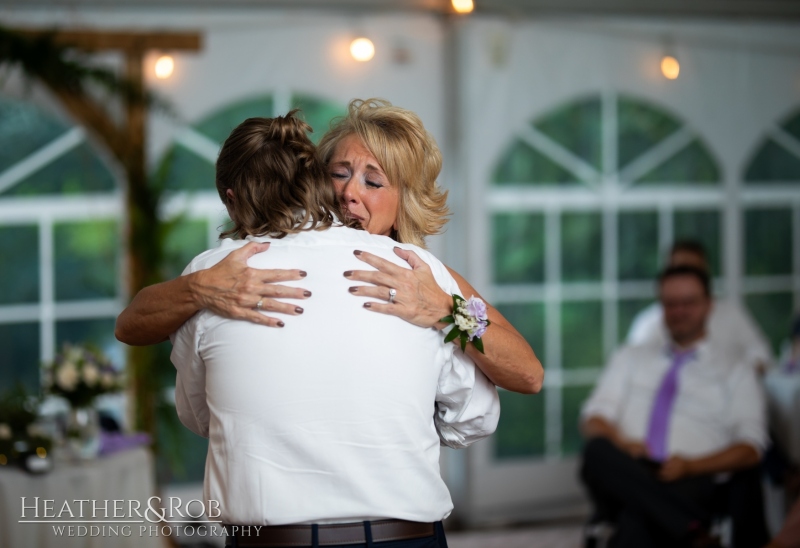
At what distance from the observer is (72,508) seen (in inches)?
127

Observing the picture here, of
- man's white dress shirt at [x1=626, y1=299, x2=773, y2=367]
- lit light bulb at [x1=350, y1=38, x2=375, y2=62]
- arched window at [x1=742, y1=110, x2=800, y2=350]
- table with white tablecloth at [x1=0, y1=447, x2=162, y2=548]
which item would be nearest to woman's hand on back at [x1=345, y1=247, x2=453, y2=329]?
table with white tablecloth at [x1=0, y1=447, x2=162, y2=548]

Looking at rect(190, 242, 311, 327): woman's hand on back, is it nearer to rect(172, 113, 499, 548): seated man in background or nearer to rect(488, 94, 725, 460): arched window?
rect(172, 113, 499, 548): seated man in background

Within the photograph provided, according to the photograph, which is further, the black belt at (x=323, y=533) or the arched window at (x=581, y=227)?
the arched window at (x=581, y=227)

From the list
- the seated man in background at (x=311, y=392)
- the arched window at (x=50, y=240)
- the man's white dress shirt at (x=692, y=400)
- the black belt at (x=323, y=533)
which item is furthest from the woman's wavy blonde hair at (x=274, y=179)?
the arched window at (x=50, y=240)

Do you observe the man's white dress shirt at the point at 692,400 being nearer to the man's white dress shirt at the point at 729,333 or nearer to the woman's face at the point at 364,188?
the man's white dress shirt at the point at 729,333

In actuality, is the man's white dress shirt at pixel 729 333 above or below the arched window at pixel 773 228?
below

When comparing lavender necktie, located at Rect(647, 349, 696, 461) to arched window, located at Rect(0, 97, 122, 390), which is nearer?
lavender necktie, located at Rect(647, 349, 696, 461)

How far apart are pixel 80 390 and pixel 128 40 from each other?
216 centimetres

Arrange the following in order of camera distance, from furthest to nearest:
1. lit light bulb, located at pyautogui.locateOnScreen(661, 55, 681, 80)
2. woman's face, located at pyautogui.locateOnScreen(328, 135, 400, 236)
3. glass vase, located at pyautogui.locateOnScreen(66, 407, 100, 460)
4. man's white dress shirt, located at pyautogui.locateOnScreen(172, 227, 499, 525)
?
lit light bulb, located at pyautogui.locateOnScreen(661, 55, 681, 80), glass vase, located at pyautogui.locateOnScreen(66, 407, 100, 460), woman's face, located at pyautogui.locateOnScreen(328, 135, 400, 236), man's white dress shirt, located at pyautogui.locateOnScreen(172, 227, 499, 525)

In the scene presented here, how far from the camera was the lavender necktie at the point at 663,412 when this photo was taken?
156 inches

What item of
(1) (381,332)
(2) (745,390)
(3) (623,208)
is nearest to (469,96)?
(3) (623,208)

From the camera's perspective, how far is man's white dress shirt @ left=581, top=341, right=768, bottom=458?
12.6 ft

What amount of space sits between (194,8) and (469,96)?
5.18ft

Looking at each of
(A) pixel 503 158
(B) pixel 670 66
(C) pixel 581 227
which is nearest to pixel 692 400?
(C) pixel 581 227
